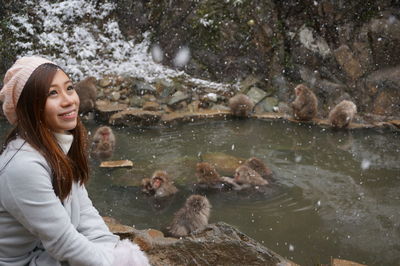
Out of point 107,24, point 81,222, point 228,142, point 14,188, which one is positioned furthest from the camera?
point 107,24

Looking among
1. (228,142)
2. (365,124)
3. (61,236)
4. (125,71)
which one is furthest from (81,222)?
(125,71)

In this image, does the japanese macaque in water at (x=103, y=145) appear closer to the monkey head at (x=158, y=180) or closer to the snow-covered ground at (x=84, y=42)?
the monkey head at (x=158, y=180)

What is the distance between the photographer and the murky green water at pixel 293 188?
4309 millimetres

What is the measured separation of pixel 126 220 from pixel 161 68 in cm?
669

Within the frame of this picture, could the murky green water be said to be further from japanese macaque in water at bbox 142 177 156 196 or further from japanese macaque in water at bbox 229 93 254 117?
japanese macaque in water at bbox 229 93 254 117

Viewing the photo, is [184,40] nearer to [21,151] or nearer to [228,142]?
[228,142]

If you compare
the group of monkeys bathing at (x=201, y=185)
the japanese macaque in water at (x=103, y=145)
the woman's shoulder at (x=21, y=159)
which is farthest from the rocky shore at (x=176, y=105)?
the woman's shoulder at (x=21, y=159)

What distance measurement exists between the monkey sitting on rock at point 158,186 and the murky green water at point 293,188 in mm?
113

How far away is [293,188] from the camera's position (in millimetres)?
5480

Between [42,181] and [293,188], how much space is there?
407 cm

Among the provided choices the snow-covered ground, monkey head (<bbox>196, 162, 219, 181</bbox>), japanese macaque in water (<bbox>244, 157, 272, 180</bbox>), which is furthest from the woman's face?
the snow-covered ground

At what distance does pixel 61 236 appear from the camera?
6.53 feet

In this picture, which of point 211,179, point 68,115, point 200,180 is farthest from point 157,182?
point 68,115

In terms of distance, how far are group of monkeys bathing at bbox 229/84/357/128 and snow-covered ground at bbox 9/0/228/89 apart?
65.3 inches
